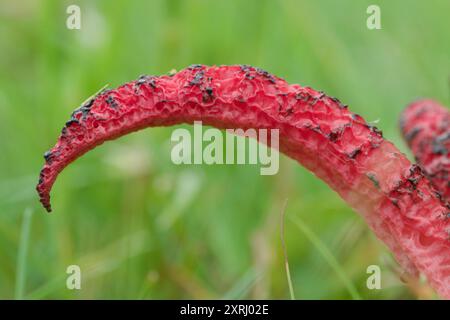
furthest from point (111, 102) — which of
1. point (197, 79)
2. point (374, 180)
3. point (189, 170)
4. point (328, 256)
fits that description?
point (189, 170)

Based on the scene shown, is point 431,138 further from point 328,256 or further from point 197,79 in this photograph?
point 197,79

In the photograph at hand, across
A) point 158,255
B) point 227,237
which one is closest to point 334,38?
point 227,237

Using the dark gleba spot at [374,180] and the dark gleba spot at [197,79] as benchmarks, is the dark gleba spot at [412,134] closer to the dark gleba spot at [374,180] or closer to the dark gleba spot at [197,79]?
the dark gleba spot at [374,180]

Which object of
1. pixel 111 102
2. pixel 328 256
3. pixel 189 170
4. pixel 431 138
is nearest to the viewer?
pixel 111 102

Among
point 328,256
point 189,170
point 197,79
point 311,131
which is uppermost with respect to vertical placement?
point 189,170

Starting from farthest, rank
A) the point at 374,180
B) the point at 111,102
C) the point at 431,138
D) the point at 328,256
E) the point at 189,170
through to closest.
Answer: the point at 189,170
the point at 328,256
the point at 431,138
the point at 374,180
the point at 111,102

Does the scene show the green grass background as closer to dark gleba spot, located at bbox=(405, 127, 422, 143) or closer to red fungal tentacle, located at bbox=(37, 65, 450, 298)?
dark gleba spot, located at bbox=(405, 127, 422, 143)

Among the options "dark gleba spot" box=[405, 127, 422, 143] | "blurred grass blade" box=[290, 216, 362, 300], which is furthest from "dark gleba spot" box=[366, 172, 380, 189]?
"blurred grass blade" box=[290, 216, 362, 300]
